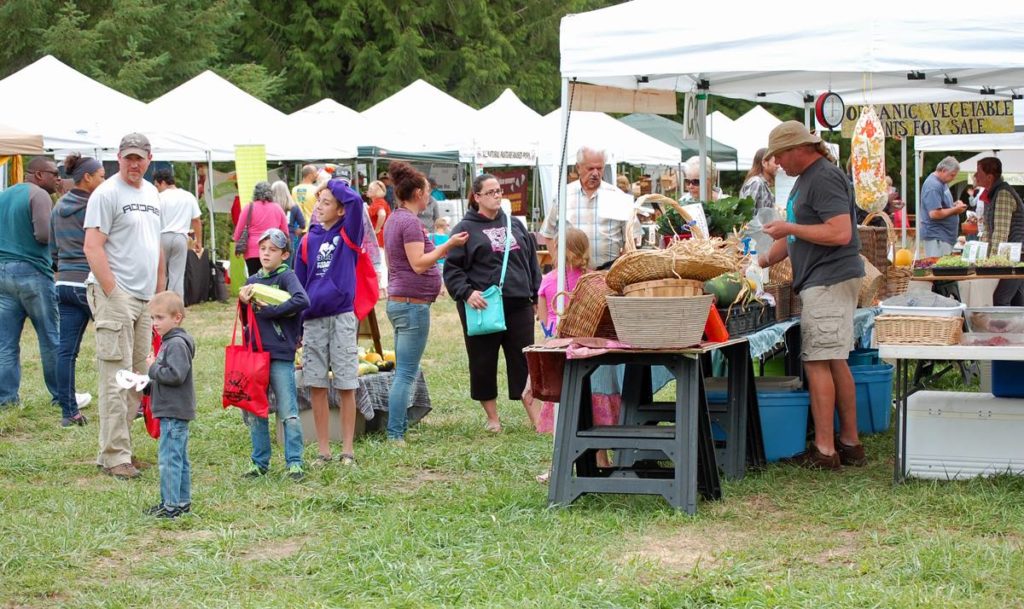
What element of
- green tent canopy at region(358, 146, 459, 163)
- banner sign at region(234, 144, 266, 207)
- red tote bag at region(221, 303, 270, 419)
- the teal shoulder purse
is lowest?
red tote bag at region(221, 303, 270, 419)

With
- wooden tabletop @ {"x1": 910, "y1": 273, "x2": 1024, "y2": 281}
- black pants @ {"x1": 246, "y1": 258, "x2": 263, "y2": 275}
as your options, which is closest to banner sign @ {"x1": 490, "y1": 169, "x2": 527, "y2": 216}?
black pants @ {"x1": 246, "y1": 258, "x2": 263, "y2": 275}

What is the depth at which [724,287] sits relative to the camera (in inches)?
237

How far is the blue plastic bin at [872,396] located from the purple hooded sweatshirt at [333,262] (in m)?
3.17

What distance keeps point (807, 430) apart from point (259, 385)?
9.98 feet

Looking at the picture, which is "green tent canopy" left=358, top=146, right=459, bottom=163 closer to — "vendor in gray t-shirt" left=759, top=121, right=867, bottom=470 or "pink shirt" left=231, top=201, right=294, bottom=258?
"pink shirt" left=231, top=201, right=294, bottom=258

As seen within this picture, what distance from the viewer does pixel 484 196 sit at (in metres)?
7.61

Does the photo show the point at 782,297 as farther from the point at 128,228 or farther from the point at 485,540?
the point at 128,228

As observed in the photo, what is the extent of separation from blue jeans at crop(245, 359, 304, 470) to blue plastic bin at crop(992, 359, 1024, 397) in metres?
3.61

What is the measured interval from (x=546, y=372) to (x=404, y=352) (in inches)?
73.0

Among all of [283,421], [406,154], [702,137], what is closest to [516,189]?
[406,154]

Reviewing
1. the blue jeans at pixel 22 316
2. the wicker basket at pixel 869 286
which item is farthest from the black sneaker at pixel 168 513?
the wicker basket at pixel 869 286

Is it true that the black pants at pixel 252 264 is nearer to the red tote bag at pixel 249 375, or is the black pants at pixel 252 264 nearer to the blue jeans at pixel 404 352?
the blue jeans at pixel 404 352

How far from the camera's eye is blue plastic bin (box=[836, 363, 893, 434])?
779 cm

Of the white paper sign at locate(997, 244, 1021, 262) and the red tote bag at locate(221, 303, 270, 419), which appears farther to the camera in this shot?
the white paper sign at locate(997, 244, 1021, 262)
